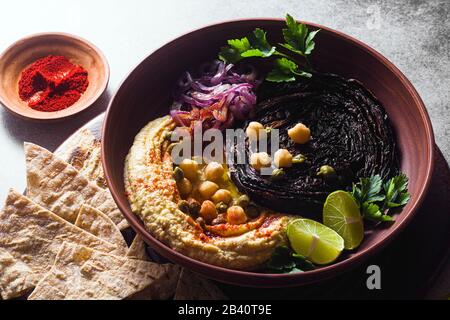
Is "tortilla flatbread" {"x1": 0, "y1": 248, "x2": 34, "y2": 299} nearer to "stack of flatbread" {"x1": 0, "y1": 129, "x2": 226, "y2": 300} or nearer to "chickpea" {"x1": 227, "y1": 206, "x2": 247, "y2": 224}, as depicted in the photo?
"stack of flatbread" {"x1": 0, "y1": 129, "x2": 226, "y2": 300}

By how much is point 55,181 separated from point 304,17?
3.23 m

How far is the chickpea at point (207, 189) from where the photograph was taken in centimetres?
442

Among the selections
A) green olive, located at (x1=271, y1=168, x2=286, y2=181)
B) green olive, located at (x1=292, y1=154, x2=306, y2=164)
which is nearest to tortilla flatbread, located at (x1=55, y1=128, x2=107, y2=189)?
green olive, located at (x1=271, y1=168, x2=286, y2=181)

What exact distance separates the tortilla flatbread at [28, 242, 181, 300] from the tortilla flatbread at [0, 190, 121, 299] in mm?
141

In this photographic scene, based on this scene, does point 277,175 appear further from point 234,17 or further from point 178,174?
point 234,17

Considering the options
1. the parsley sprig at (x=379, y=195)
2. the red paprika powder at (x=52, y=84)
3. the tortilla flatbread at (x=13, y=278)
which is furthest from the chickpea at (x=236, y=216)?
the red paprika powder at (x=52, y=84)

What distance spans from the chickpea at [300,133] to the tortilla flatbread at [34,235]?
1473 mm

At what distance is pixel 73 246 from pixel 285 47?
2.15m

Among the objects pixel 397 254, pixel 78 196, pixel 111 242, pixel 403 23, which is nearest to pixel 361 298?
pixel 397 254

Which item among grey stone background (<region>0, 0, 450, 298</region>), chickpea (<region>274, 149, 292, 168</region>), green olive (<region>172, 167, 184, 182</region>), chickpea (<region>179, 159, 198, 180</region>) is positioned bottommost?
green olive (<region>172, 167, 184, 182</region>)

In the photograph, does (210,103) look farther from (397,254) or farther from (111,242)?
(397,254)

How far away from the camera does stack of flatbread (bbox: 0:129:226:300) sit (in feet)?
13.9

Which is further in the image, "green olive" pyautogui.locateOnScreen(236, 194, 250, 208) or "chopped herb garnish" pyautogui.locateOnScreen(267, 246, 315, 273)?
"green olive" pyautogui.locateOnScreen(236, 194, 250, 208)

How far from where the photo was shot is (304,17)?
655cm
